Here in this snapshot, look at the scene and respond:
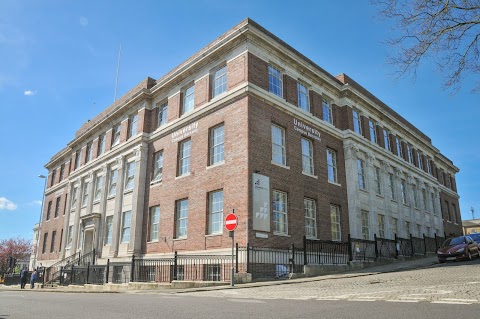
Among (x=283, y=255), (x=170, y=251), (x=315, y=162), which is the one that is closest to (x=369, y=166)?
(x=315, y=162)

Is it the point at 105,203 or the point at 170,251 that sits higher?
the point at 105,203

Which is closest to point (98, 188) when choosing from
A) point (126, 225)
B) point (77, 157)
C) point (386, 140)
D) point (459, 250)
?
point (126, 225)

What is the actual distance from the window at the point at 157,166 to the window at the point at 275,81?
29.1 ft

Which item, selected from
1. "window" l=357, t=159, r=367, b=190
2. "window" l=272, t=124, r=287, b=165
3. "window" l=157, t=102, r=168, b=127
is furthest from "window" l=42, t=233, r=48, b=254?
"window" l=357, t=159, r=367, b=190

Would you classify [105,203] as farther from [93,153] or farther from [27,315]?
[27,315]

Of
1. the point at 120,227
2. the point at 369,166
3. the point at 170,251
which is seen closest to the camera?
the point at 170,251

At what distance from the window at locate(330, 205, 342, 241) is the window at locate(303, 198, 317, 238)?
194 centimetres

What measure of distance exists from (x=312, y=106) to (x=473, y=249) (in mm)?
12053

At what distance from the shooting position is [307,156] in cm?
2266

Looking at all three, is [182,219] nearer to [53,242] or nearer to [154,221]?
[154,221]

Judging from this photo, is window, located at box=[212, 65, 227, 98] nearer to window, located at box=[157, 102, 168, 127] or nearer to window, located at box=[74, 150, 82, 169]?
window, located at box=[157, 102, 168, 127]

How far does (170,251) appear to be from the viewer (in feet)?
70.5

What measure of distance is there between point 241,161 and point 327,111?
394 inches

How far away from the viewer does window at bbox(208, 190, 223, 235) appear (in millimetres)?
19266
